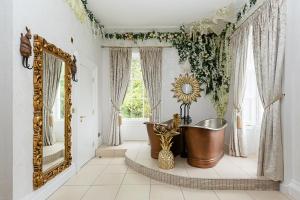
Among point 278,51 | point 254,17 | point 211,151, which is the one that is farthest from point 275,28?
point 211,151

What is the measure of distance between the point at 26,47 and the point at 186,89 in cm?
402

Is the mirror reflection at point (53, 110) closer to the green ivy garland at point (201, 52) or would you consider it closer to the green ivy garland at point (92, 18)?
the green ivy garland at point (92, 18)

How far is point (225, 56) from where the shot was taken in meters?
5.26

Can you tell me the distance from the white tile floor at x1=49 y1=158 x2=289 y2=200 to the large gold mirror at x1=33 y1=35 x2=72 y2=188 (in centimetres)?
36

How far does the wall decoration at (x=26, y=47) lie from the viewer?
2.29m

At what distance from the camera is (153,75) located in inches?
224

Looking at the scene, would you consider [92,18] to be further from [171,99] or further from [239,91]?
[239,91]

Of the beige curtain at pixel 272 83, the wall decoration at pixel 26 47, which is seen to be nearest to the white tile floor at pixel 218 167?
the beige curtain at pixel 272 83

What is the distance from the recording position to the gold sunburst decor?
18.3 ft
